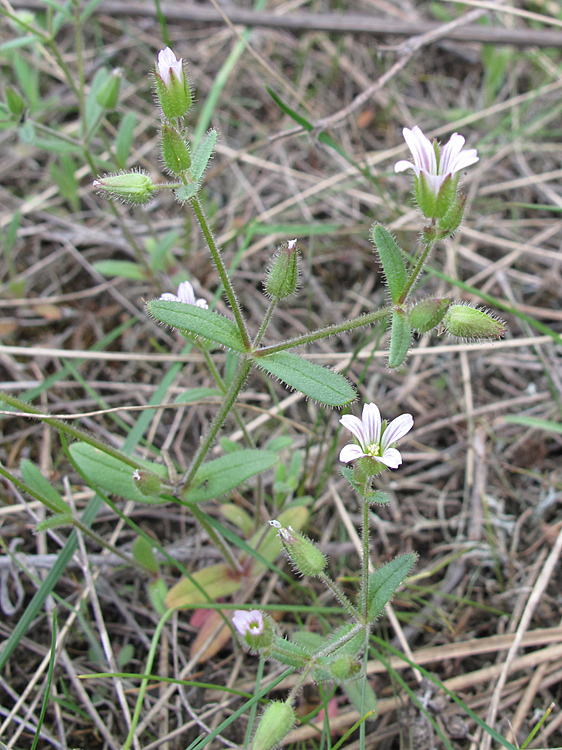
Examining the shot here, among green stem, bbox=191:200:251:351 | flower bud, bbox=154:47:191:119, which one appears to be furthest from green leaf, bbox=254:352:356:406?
flower bud, bbox=154:47:191:119

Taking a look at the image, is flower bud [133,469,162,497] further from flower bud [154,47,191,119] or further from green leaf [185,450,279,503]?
flower bud [154,47,191,119]

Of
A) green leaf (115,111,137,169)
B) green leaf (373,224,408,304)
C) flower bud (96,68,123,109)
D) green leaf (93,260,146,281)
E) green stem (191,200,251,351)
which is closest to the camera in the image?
green stem (191,200,251,351)

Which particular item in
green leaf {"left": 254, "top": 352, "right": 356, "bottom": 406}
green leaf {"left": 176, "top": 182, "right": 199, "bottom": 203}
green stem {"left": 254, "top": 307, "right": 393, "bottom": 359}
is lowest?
green leaf {"left": 254, "top": 352, "right": 356, "bottom": 406}

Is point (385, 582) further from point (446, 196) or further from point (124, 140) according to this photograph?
point (124, 140)

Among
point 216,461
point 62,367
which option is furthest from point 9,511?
point 216,461

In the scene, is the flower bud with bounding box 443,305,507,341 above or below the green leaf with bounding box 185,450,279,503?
above

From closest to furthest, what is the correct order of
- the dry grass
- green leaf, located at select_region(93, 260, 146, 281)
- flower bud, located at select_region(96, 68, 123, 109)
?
the dry grass, flower bud, located at select_region(96, 68, 123, 109), green leaf, located at select_region(93, 260, 146, 281)

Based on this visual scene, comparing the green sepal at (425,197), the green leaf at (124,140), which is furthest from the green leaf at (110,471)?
the green leaf at (124,140)

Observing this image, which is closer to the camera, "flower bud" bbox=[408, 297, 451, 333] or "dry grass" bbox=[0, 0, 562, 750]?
"flower bud" bbox=[408, 297, 451, 333]
